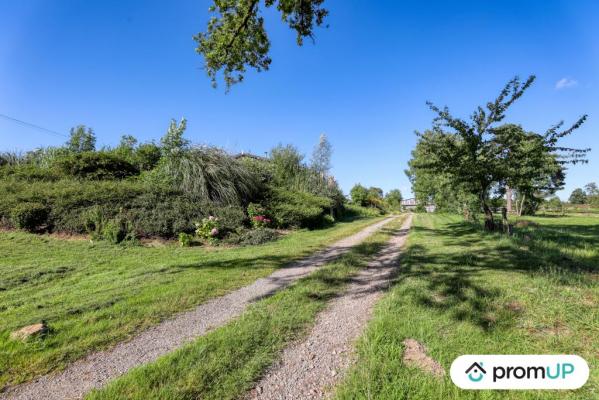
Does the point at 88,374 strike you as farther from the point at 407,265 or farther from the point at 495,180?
the point at 495,180

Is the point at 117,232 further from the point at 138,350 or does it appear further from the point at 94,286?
the point at 138,350

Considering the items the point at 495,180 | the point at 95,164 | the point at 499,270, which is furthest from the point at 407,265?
the point at 95,164

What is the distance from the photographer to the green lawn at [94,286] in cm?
288

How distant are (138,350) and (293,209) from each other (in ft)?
39.4

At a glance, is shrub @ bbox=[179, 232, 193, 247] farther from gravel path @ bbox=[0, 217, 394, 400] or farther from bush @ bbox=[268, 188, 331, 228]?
gravel path @ bbox=[0, 217, 394, 400]

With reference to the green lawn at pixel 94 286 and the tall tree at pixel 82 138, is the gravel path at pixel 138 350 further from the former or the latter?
the tall tree at pixel 82 138

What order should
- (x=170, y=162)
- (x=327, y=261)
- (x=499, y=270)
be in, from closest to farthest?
1. (x=499, y=270)
2. (x=327, y=261)
3. (x=170, y=162)

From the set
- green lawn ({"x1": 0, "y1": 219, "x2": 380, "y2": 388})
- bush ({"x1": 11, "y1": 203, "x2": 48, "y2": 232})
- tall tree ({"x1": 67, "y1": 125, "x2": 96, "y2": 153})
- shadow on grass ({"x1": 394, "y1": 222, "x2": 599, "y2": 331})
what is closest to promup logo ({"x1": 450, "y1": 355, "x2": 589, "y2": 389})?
shadow on grass ({"x1": 394, "y1": 222, "x2": 599, "y2": 331})

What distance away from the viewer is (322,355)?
273 cm

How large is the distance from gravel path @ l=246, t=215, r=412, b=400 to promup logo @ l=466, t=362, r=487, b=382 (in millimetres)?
1016

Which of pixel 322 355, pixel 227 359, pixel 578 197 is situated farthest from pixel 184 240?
pixel 578 197

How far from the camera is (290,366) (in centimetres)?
254

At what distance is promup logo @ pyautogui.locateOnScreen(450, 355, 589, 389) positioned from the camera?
7.21 ft

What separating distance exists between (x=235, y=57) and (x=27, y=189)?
10.4m
